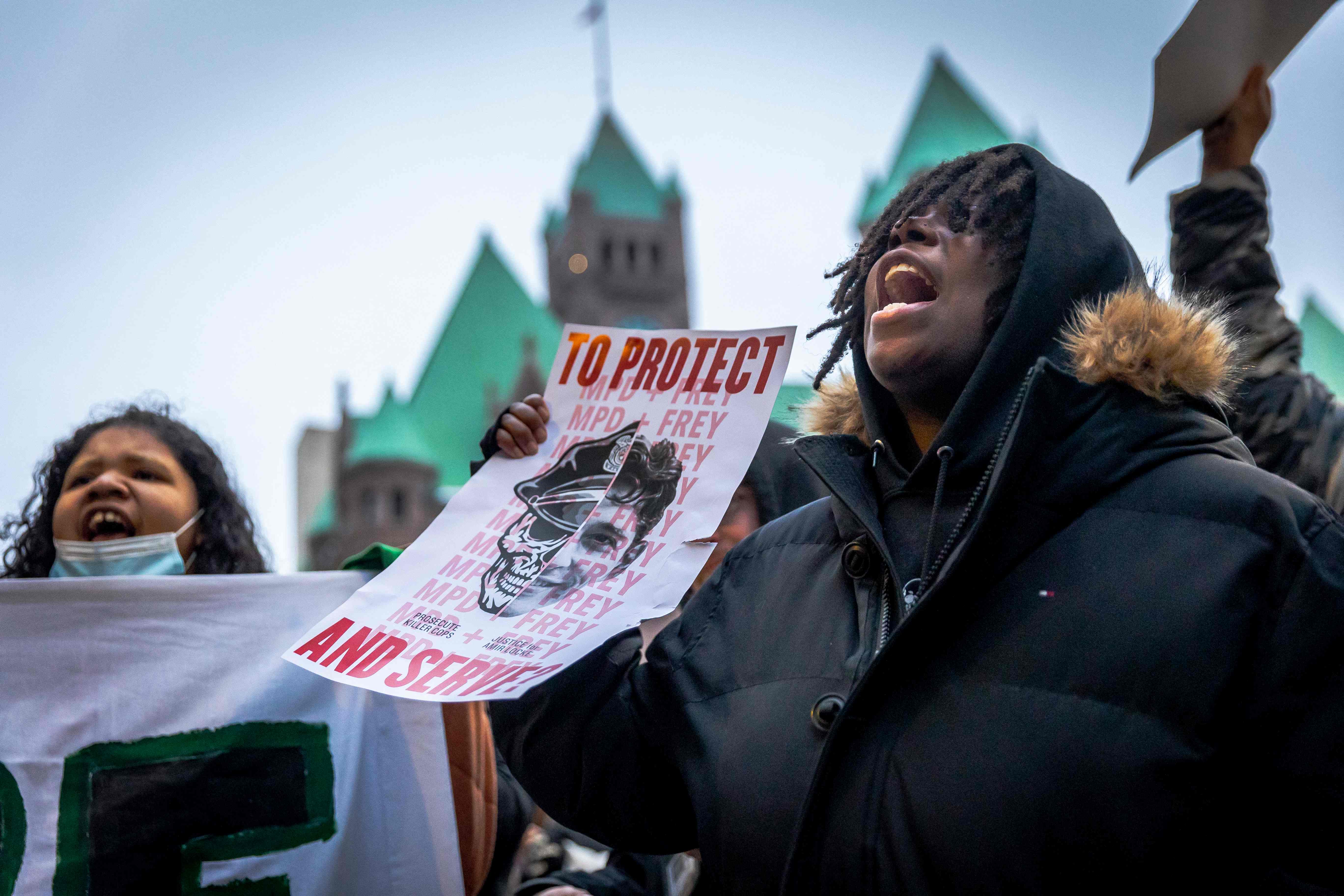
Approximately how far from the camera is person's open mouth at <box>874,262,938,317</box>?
1784mm

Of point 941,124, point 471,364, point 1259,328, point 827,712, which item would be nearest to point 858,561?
point 827,712

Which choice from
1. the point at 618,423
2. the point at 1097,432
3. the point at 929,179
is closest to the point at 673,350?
the point at 618,423

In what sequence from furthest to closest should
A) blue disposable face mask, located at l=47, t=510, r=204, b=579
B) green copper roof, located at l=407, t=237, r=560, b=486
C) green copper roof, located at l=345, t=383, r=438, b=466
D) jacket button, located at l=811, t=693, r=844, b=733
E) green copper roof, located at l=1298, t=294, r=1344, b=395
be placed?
green copper roof, located at l=407, t=237, r=560, b=486
green copper roof, located at l=345, t=383, r=438, b=466
green copper roof, located at l=1298, t=294, r=1344, b=395
blue disposable face mask, located at l=47, t=510, r=204, b=579
jacket button, located at l=811, t=693, r=844, b=733

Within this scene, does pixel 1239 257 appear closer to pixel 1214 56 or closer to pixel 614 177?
pixel 1214 56

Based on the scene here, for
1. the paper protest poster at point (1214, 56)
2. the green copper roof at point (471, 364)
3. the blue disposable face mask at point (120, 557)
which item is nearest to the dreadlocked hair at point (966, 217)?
the paper protest poster at point (1214, 56)

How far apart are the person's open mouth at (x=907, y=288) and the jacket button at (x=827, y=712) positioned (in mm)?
634

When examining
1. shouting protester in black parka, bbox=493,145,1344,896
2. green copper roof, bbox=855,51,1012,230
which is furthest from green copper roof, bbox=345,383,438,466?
shouting protester in black parka, bbox=493,145,1344,896

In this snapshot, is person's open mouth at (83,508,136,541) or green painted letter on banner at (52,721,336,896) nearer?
green painted letter on banner at (52,721,336,896)

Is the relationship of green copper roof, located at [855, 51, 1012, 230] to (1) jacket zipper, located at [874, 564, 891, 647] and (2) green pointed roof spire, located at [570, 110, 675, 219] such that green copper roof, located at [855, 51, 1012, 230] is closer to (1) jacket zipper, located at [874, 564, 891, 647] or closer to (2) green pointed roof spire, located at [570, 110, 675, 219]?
(2) green pointed roof spire, located at [570, 110, 675, 219]

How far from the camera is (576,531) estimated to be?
193cm

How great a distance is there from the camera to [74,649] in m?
2.60

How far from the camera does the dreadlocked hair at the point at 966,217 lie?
5.76 ft

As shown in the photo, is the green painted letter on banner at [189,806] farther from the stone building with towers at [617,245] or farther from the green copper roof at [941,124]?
the stone building with towers at [617,245]

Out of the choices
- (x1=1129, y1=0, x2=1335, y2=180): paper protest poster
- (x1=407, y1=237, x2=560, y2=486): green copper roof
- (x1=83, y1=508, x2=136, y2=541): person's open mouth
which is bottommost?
(x1=83, y1=508, x2=136, y2=541): person's open mouth
